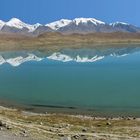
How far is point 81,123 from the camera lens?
66.1 feet

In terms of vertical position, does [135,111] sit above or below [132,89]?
below

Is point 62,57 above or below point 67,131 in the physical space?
above

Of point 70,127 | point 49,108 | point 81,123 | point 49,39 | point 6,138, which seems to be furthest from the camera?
point 49,39

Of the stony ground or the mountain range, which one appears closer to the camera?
the stony ground

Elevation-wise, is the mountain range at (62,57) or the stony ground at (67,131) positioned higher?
the mountain range at (62,57)

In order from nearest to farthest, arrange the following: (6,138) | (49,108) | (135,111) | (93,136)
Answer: (6,138), (93,136), (135,111), (49,108)

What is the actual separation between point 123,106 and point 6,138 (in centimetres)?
1346

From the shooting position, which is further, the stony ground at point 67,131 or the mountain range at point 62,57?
the mountain range at point 62,57

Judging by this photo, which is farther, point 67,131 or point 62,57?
point 62,57

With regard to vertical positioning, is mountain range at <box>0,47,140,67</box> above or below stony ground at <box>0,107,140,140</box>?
above

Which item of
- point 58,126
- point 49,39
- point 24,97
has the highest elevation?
point 49,39

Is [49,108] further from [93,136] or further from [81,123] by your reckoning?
[93,136]

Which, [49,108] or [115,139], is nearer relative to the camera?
[115,139]

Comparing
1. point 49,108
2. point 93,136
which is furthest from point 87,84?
point 93,136
